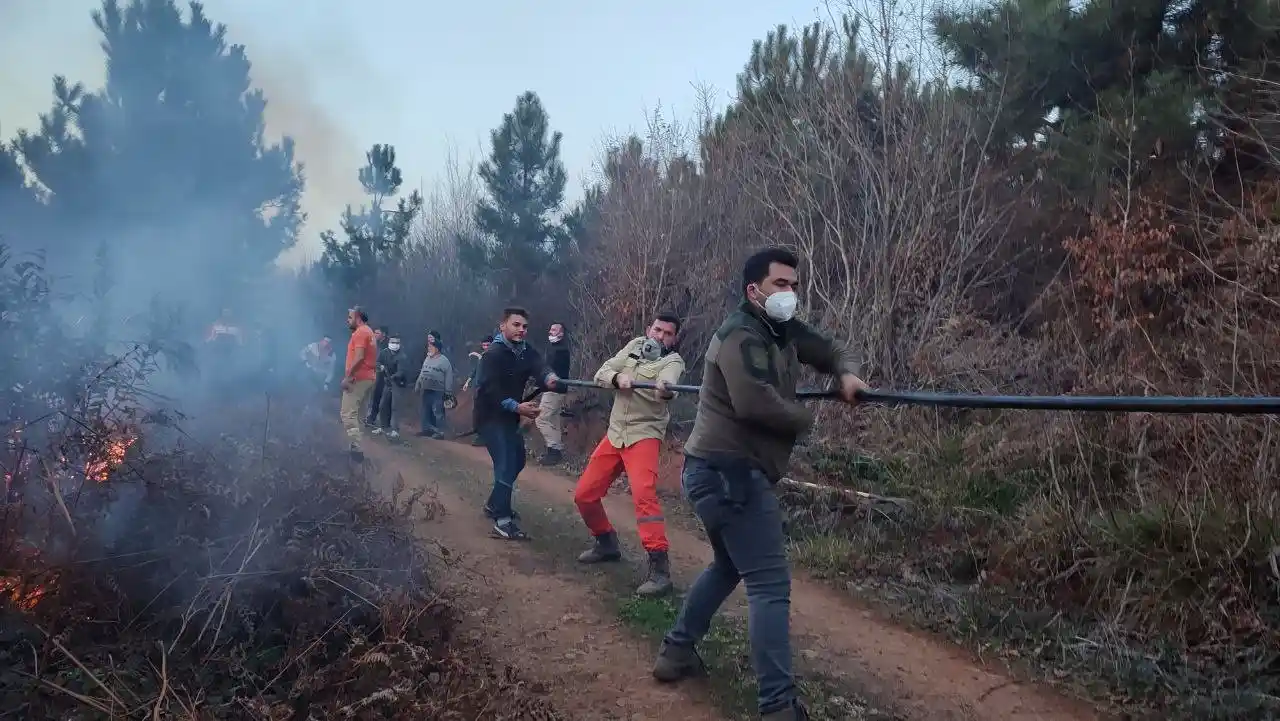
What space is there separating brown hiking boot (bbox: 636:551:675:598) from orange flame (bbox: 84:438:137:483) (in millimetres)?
3168

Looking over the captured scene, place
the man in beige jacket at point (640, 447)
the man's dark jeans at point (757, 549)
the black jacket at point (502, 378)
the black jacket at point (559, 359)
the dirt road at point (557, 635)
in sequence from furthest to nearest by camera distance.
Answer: the black jacket at point (559, 359)
the black jacket at point (502, 378)
the man in beige jacket at point (640, 447)
the dirt road at point (557, 635)
the man's dark jeans at point (757, 549)

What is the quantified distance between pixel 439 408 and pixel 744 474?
1327cm

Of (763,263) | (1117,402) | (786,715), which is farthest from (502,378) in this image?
(1117,402)

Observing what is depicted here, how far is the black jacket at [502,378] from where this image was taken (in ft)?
24.5

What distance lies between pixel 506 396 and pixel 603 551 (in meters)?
1.60

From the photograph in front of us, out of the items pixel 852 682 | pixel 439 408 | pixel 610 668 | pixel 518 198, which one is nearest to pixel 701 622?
pixel 610 668

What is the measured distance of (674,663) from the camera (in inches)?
173

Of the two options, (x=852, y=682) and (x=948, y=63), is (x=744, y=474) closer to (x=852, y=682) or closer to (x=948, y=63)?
(x=852, y=682)

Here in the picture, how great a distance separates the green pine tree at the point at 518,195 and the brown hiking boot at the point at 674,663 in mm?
17211

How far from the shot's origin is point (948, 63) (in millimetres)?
12000

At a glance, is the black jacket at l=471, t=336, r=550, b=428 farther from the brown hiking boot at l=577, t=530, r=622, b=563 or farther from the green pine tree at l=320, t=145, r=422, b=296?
the green pine tree at l=320, t=145, r=422, b=296

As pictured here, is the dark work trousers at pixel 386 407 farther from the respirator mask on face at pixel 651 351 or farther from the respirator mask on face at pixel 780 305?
the respirator mask on face at pixel 780 305

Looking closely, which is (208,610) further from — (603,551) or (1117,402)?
(1117,402)

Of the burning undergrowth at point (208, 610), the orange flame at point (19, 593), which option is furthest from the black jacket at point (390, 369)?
the orange flame at point (19, 593)
